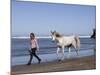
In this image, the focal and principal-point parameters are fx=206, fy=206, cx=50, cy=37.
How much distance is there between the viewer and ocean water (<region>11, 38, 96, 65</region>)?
2.29 meters

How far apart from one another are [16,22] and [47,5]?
0.43 m

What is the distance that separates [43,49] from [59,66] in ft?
0.95

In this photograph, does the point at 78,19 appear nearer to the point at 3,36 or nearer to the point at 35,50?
the point at 35,50

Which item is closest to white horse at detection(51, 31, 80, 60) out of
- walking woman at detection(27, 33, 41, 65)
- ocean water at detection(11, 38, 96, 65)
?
ocean water at detection(11, 38, 96, 65)

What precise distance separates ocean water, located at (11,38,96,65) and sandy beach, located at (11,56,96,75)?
6 cm

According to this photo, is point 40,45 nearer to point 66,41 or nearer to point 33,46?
point 33,46

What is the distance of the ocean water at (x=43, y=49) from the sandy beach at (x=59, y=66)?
56 millimetres

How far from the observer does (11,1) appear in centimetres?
226

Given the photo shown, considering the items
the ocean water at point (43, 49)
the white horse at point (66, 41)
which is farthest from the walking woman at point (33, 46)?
the white horse at point (66, 41)

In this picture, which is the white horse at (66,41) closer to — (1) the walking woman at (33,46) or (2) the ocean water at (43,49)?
(2) the ocean water at (43,49)

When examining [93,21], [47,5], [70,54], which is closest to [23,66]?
[70,54]

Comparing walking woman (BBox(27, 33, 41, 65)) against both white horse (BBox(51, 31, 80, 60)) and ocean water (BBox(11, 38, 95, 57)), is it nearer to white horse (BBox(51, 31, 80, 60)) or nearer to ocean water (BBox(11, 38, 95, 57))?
ocean water (BBox(11, 38, 95, 57))

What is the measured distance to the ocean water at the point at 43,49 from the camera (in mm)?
2285

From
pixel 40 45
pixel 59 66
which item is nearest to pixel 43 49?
pixel 40 45
